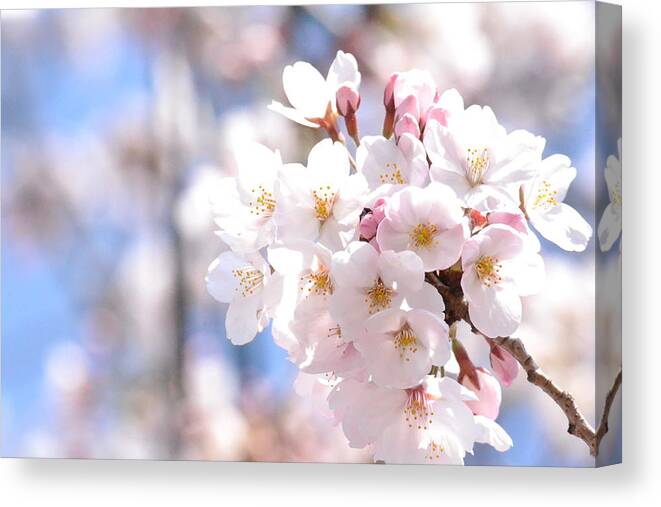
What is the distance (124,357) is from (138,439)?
0.16 m

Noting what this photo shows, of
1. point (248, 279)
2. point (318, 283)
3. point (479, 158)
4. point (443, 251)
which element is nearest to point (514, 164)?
point (479, 158)

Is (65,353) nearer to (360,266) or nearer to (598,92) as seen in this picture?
(360,266)

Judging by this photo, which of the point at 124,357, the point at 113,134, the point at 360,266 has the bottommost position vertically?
the point at 124,357

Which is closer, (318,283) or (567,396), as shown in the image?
(318,283)

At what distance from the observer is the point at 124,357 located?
250cm

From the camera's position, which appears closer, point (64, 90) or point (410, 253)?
point (410, 253)

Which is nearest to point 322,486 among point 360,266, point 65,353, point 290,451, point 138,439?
point 290,451

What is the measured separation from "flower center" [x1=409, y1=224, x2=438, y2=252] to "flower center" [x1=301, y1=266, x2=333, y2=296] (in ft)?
0.59

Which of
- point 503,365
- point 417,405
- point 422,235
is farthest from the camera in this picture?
point 503,365

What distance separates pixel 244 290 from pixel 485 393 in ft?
1.43

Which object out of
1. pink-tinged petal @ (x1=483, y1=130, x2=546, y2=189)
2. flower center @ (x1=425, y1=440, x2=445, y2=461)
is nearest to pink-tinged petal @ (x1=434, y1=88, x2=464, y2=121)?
pink-tinged petal @ (x1=483, y1=130, x2=546, y2=189)

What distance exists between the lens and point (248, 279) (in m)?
2.12

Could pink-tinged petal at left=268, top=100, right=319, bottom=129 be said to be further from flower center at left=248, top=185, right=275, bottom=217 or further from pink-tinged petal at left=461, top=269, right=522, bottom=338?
pink-tinged petal at left=461, top=269, right=522, bottom=338

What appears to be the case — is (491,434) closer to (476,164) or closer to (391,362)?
(391,362)
